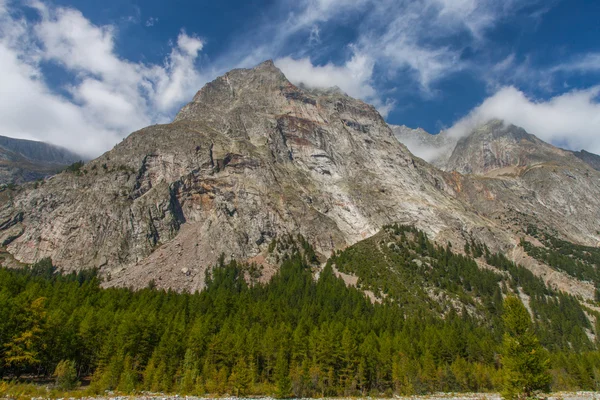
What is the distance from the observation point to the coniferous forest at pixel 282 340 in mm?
55781

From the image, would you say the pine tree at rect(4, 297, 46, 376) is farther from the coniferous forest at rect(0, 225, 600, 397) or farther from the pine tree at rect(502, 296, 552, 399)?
the pine tree at rect(502, 296, 552, 399)

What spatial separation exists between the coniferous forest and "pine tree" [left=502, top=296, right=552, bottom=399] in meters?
0.15

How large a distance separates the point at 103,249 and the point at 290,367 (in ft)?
452

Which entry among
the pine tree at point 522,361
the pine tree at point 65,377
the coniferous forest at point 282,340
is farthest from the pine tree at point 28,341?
the pine tree at point 522,361

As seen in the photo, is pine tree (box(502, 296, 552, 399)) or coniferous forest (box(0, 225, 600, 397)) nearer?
pine tree (box(502, 296, 552, 399))

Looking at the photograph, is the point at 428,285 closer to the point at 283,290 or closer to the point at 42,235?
the point at 283,290

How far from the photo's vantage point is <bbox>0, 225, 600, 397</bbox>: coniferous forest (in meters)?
55.8

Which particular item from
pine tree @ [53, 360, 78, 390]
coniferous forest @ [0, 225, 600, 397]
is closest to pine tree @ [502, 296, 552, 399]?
coniferous forest @ [0, 225, 600, 397]

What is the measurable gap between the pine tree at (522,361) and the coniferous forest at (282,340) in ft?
0.49

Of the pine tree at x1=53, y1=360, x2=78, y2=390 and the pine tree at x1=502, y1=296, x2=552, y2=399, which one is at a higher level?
the pine tree at x1=502, y1=296, x2=552, y2=399

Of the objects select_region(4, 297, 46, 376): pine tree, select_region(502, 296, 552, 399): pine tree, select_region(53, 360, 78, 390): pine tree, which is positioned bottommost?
select_region(53, 360, 78, 390): pine tree

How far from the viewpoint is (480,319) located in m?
145

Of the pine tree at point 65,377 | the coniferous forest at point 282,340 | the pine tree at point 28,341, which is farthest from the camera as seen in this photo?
the coniferous forest at point 282,340

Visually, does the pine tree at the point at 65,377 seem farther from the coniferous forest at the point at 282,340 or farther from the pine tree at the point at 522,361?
the pine tree at the point at 522,361
